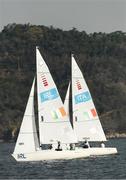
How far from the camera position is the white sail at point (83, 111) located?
53562 millimetres

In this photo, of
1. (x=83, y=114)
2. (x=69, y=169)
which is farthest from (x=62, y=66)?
(x=69, y=169)

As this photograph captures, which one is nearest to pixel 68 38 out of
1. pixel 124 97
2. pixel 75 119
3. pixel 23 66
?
pixel 23 66

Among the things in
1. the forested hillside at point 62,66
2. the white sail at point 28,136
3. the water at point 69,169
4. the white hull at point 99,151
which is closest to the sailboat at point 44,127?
the white sail at point 28,136

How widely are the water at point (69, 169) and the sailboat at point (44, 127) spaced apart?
A: 566 mm

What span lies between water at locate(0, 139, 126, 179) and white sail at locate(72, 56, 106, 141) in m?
2.56

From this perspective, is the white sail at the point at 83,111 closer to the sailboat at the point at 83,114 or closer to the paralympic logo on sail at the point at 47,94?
the sailboat at the point at 83,114

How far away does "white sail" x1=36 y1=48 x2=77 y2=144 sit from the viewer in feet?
161

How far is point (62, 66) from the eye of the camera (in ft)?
531

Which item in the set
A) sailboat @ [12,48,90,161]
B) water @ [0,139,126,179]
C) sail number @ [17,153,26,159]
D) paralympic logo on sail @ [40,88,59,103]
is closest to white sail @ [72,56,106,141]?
water @ [0,139,126,179]

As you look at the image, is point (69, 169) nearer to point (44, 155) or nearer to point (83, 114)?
point (44, 155)

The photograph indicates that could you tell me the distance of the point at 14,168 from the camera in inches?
1828

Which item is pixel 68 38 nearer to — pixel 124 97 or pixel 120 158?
pixel 124 97

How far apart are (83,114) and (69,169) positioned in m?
10.3

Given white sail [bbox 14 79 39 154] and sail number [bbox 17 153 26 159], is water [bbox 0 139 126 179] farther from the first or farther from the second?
white sail [bbox 14 79 39 154]
